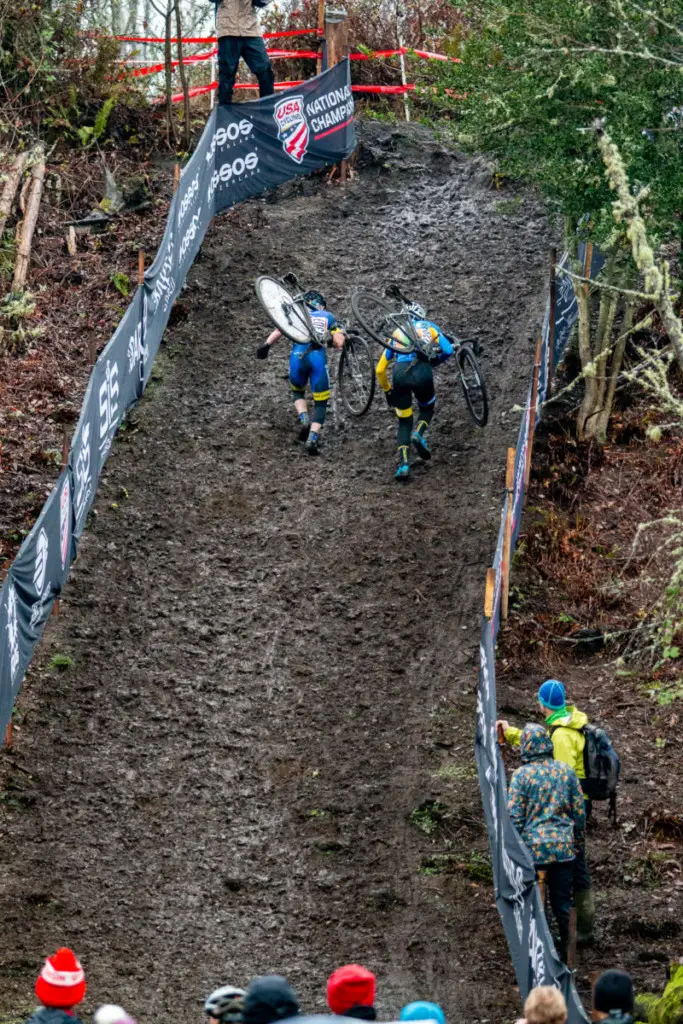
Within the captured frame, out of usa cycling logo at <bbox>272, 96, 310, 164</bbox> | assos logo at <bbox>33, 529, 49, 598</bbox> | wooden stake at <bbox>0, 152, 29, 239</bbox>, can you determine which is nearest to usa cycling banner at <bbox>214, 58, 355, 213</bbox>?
usa cycling logo at <bbox>272, 96, 310, 164</bbox>

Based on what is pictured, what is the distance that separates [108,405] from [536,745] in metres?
6.81

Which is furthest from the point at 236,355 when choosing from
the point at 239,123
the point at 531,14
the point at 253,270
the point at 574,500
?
the point at 531,14

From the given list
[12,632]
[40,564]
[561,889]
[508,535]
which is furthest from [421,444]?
[561,889]

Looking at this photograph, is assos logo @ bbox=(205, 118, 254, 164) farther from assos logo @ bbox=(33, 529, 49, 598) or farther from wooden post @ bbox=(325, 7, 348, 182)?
assos logo @ bbox=(33, 529, 49, 598)

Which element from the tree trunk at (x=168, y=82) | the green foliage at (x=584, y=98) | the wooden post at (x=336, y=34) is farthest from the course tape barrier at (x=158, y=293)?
the green foliage at (x=584, y=98)

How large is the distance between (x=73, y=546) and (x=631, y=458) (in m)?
6.54

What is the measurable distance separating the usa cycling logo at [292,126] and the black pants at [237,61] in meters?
0.39

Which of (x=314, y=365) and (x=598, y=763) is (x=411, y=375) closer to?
(x=314, y=365)

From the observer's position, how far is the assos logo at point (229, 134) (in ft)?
65.5

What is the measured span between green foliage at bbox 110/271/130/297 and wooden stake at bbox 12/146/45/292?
3.79ft

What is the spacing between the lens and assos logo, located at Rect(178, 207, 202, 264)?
730 inches

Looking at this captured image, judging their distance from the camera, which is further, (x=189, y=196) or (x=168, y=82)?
(x=168, y=82)

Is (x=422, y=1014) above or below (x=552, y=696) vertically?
above

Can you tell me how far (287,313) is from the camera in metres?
16.3
